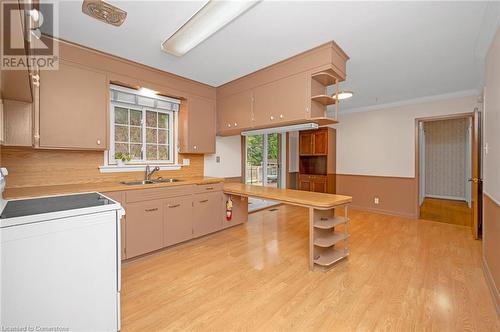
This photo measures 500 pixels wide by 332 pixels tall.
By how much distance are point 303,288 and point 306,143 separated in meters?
4.06

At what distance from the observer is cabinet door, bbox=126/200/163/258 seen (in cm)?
247

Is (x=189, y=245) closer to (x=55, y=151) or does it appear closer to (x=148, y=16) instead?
(x=55, y=151)

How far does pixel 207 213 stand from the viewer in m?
3.22

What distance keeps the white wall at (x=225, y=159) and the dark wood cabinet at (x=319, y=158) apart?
1.97 metres

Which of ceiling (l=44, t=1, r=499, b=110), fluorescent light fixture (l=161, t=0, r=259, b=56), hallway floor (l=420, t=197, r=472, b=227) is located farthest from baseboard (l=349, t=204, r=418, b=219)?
fluorescent light fixture (l=161, t=0, r=259, b=56)

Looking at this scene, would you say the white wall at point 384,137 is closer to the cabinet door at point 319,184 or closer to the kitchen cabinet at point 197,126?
the cabinet door at point 319,184

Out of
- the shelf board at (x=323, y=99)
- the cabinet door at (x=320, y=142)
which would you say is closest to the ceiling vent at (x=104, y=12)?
the shelf board at (x=323, y=99)

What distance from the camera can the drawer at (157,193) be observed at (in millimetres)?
2486

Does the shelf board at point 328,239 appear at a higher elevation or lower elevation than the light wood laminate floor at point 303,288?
higher

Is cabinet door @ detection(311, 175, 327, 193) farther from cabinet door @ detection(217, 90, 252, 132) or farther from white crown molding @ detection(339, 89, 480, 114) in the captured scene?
cabinet door @ detection(217, 90, 252, 132)

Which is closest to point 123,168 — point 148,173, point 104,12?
point 148,173

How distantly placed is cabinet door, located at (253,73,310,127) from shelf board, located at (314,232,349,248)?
1418mm

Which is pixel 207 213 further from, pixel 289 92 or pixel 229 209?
pixel 289 92

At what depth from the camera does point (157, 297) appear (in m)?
1.91
